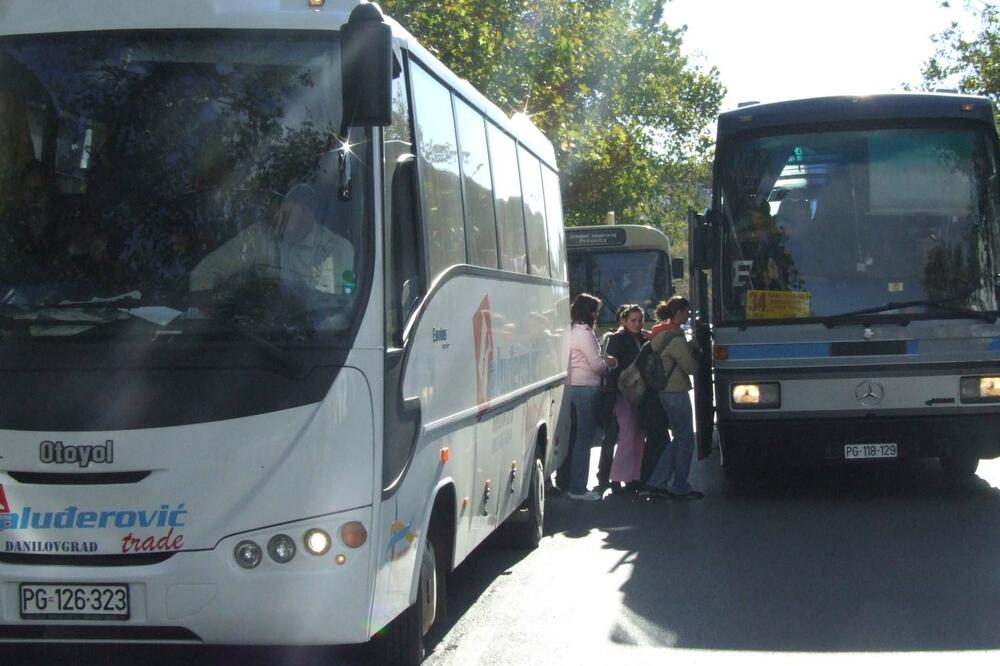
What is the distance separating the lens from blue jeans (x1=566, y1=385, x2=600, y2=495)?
13.3 m

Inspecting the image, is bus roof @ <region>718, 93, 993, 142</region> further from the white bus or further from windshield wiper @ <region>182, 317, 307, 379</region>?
windshield wiper @ <region>182, 317, 307, 379</region>

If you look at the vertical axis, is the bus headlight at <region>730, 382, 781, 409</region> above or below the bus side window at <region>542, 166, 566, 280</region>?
below

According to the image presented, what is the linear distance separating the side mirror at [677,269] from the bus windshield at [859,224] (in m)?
9.88

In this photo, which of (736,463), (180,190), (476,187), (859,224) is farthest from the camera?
(736,463)

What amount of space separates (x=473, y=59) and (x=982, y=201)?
960cm

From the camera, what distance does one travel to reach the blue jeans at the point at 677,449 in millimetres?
13016

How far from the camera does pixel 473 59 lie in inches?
791

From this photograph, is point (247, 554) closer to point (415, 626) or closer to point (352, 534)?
point (352, 534)

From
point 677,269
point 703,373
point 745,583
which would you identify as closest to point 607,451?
point 703,373

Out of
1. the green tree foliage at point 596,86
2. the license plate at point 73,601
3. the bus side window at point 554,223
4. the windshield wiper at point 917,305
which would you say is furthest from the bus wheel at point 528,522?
the green tree foliage at point 596,86

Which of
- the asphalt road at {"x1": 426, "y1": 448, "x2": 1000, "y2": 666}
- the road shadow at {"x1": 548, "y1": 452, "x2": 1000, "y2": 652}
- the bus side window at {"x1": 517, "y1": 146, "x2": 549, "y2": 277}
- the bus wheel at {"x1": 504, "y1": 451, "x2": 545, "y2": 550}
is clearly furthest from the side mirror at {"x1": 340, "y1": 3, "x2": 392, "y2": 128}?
the bus wheel at {"x1": 504, "y1": 451, "x2": 545, "y2": 550}

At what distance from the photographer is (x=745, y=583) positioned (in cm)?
894

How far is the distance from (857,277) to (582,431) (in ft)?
9.74

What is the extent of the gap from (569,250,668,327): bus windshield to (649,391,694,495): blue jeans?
10290 millimetres
